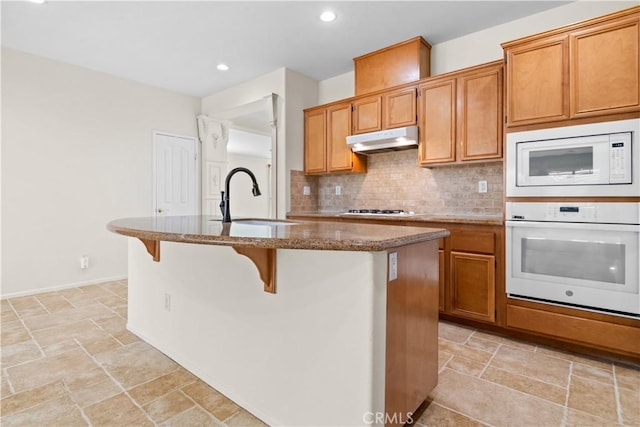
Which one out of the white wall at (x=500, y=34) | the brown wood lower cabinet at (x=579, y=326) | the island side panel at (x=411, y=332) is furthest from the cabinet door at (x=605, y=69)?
the island side panel at (x=411, y=332)

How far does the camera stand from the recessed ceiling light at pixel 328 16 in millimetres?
2889

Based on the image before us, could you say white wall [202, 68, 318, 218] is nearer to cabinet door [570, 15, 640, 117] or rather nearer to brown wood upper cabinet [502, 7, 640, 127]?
brown wood upper cabinet [502, 7, 640, 127]

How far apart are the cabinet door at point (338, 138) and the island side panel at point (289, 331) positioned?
237 centimetres

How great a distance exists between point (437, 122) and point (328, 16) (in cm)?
142

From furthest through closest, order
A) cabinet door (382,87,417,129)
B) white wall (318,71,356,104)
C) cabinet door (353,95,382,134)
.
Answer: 1. white wall (318,71,356,104)
2. cabinet door (353,95,382,134)
3. cabinet door (382,87,417,129)

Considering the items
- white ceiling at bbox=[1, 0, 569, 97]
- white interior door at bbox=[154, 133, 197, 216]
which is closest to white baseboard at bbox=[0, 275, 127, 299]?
white interior door at bbox=[154, 133, 197, 216]

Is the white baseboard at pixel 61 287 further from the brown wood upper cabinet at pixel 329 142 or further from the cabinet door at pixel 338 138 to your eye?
the cabinet door at pixel 338 138

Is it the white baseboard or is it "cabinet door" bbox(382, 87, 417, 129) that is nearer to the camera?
"cabinet door" bbox(382, 87, 417, 129)

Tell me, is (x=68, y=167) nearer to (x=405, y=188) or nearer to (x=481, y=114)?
(x=405, y=188)

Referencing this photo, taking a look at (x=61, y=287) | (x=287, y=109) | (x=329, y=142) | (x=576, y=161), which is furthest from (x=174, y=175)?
(x=576, y=161)

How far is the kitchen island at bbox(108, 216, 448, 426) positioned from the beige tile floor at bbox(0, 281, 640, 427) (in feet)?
0.63

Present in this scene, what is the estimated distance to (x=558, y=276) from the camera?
233 cm

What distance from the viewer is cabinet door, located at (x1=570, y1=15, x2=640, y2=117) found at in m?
2.07

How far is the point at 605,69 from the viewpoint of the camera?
2168mm
